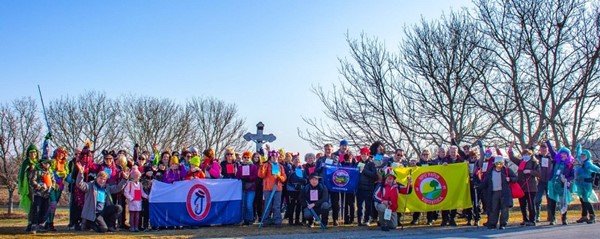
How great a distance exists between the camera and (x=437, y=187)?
14352mm

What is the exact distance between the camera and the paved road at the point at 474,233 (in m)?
11.6

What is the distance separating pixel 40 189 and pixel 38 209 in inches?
18.5

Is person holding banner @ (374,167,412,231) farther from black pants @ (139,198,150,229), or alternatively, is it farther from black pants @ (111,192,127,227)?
black pants @ (111,192,127,227)

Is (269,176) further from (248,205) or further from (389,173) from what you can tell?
(389,173)

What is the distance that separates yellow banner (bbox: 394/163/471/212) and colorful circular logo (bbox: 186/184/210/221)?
4752 millimetres

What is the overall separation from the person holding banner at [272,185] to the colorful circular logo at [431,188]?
3.37 m

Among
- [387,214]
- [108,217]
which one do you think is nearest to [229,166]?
[108,217]

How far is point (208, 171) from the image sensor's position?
588 inches

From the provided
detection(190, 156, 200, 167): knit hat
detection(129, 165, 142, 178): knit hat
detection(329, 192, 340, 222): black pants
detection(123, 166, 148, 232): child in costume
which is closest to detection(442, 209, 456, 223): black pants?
detection(329, 192, 340, 222): black pants

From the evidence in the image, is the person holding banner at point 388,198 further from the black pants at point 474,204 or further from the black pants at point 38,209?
the black pants at point 38,209

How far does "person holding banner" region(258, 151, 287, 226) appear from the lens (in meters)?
14.2

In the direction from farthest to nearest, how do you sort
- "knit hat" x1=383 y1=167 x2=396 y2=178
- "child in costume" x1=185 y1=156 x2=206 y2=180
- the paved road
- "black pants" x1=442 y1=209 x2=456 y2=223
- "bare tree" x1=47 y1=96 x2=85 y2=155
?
"bare tree" x1=47 y1=96 x2=85 y2=155, "child in costume" x1=185 y1=156 x2=206 y2=180, "black pants" x1=442 y1=209 x2=456 y2=223, "knit hat" x1=383 y1=167 x2=396 y2=178, the paved road

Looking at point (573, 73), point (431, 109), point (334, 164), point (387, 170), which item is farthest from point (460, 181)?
point (573, 73)

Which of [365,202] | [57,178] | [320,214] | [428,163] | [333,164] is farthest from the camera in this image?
[428,163]
